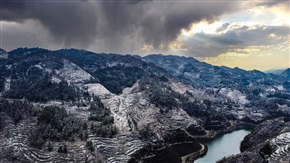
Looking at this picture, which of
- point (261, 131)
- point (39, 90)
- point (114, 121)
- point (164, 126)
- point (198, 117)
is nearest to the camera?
point (261, 131)

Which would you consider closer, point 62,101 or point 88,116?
point 88,116

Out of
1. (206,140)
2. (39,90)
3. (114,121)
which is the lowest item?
(206,140)

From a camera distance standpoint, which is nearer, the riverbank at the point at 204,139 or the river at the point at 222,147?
the riverbank at the point at 204,139

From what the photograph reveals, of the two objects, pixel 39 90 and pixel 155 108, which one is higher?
pixel 39 90

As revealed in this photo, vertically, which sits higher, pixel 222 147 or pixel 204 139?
pixel 204 139

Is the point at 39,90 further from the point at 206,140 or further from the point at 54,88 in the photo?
the point at 206,140

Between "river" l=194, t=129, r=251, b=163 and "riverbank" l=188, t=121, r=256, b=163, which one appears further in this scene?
"river" l=194, t=129, r=251, b=163

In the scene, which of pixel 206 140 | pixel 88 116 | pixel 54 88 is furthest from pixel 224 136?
pixel 54 88

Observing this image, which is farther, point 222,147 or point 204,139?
point 204,139
